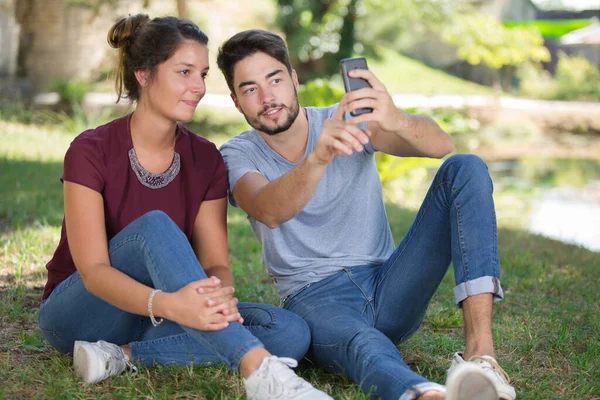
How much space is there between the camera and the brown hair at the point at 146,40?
2285 millimetres

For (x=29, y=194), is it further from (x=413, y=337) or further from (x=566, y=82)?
(x=566, y=82)

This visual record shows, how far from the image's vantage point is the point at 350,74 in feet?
7.00

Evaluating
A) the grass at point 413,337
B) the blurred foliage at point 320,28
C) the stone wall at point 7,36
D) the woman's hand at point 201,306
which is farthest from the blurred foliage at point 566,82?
the woman's hand at point 201,306

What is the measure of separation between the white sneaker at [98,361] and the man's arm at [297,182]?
62 centimetres

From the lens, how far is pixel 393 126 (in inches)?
87.8

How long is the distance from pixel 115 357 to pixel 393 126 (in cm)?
113

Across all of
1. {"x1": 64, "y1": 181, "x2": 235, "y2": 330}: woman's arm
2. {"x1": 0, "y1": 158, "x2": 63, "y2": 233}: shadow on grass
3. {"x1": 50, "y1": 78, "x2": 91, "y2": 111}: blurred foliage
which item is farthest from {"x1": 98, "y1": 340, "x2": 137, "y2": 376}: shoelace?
{"x1": 50, "y1": 78, "x2": 91, "y2": 111}: blurred foliage

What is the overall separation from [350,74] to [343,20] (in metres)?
12.5

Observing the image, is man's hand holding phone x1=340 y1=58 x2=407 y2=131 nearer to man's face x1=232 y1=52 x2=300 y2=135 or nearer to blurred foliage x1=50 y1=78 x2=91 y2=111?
man's face x1=232 y1=52 x2=300 y2=135

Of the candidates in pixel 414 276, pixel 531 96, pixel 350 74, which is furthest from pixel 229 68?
pixel 531 96

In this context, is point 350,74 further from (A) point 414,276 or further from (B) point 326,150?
(A) point 414,276

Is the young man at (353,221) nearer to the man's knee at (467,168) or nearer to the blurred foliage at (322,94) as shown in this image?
the man's knee at (467,168)

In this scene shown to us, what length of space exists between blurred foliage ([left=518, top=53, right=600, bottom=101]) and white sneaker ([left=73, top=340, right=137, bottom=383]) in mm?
19329

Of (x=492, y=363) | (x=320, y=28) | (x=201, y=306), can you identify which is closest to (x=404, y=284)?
(x=492, y=363)
